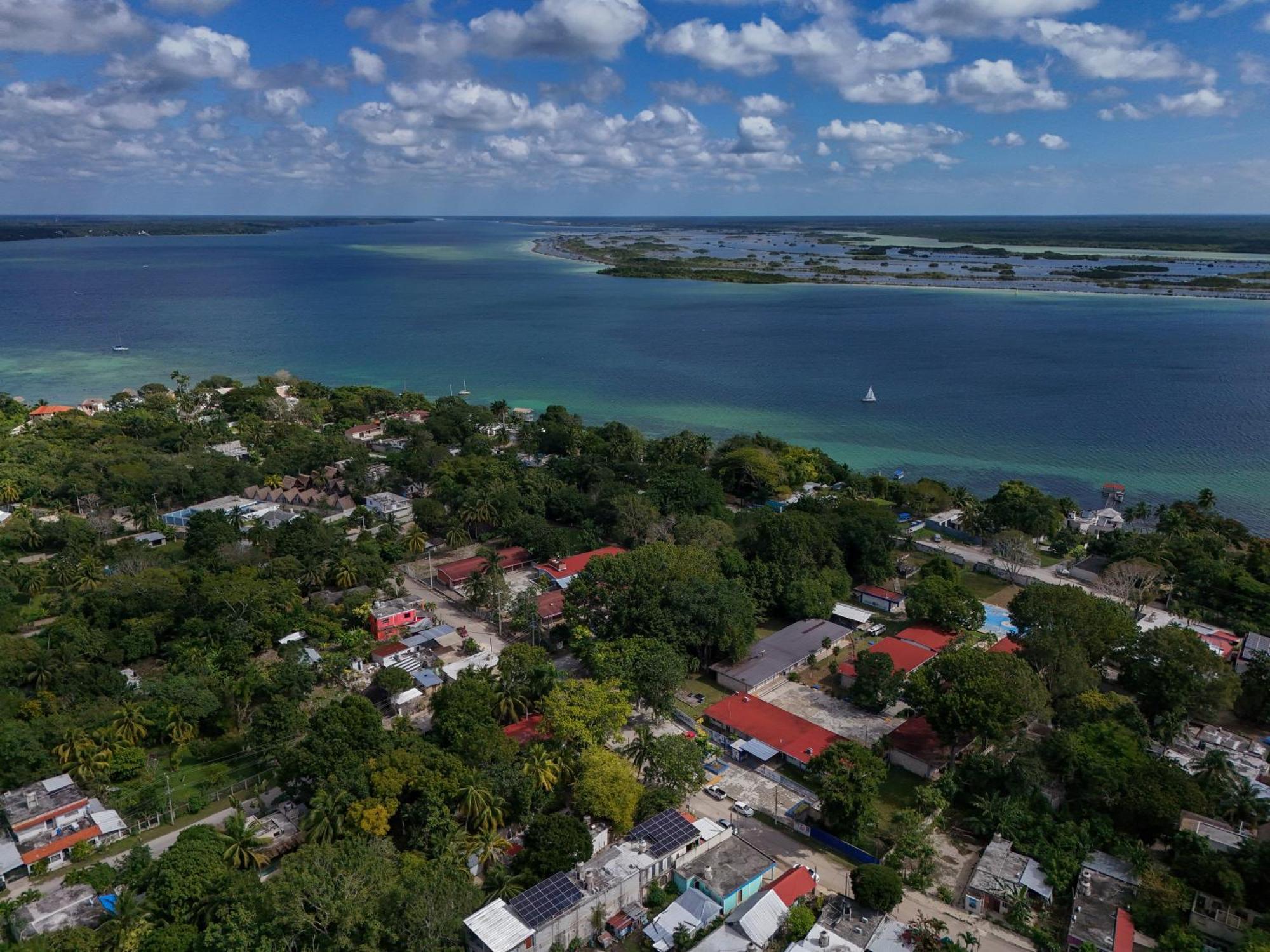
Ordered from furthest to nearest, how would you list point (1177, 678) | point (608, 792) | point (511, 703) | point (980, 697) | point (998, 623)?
point (998, 623) → point (1177, 678) → point (511, 703) → point (980, 697) → point (608, 792)

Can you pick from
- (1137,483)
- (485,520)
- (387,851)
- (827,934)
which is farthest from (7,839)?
(1137,483)

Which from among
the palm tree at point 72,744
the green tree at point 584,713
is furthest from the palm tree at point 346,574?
the green tree at point 584,713

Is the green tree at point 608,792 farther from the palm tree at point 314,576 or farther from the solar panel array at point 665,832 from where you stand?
A: the palm tree at point 314,576

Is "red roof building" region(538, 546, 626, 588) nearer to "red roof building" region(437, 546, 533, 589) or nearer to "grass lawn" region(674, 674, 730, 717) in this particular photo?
"red roof building" region(437, 546, 533, 589)

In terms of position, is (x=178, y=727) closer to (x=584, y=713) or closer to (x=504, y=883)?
(x=504, y=883)

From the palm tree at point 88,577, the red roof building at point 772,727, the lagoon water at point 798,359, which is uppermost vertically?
the lagoon water at point 798,359

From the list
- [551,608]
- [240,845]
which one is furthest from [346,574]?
[240,845]

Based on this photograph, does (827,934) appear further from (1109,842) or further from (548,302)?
(548,302)
